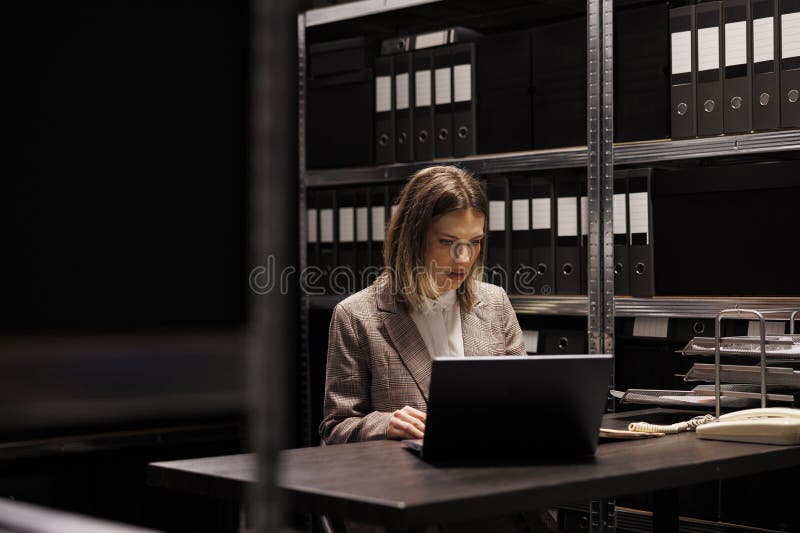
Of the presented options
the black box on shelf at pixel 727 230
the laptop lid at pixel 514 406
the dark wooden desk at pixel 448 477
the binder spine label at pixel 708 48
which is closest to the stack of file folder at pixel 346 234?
the black box on shelf at pixel 727 230

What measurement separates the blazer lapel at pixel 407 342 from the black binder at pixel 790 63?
101 cm

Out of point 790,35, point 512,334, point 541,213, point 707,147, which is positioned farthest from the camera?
point 541,213

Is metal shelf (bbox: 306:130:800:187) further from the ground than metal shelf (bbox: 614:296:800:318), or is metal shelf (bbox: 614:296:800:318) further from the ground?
metal shelf (bbox: 306:130:800:187)

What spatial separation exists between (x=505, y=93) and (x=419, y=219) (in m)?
0.90

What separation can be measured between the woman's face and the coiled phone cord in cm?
47

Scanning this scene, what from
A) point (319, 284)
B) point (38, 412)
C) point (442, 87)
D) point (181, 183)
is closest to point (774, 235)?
point (442, 87)

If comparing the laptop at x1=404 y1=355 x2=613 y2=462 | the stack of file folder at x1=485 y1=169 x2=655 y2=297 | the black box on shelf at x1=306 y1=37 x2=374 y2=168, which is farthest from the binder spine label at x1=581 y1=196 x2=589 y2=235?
the laptop at x1=404 y1=355 x2=613 y2=462

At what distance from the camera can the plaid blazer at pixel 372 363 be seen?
1.96m

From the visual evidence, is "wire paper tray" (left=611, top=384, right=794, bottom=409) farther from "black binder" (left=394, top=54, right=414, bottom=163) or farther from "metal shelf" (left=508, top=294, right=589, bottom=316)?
"black binder" (left=394, top=54, right=414, bottom=163)

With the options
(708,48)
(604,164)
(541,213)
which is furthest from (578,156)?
(708,48)

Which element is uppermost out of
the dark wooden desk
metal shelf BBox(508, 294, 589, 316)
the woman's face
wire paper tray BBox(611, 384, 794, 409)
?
the woman's face

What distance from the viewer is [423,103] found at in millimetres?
3027

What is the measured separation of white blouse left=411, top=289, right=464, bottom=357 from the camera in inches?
81.8

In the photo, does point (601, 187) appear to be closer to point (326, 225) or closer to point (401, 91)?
point (401, 91)
